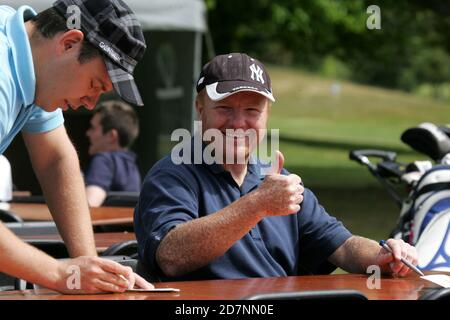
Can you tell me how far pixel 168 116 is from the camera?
41.8ft

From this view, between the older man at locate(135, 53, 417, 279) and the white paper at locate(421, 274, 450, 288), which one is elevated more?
the older man at locate(135, 53, 417, 279)

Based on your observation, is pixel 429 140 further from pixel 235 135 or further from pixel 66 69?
pixel 66 69

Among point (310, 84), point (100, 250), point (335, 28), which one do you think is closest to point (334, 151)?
point (335, 28)

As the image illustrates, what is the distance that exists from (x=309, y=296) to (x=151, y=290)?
47cm

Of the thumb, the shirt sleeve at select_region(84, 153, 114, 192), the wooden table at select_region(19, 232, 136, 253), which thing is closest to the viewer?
the thumb

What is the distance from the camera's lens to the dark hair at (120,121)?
6.93 metres

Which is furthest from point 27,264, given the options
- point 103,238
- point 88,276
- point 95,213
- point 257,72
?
point 95,213

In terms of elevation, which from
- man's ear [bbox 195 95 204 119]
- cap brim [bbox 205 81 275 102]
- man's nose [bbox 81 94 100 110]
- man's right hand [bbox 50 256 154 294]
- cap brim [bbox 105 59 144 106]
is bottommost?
man's right hand [bbox 50 256 154 294]

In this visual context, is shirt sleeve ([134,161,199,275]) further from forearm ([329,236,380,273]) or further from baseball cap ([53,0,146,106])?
forearm ([329,236,380,273])

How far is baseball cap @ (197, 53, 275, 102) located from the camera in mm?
3428

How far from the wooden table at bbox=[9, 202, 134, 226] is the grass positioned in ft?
18.1

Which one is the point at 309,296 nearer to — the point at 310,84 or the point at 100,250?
the point at 100,250

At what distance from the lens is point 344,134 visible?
112ft

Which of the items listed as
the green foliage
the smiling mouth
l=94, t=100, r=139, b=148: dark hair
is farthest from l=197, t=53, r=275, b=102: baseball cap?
the green foliage
